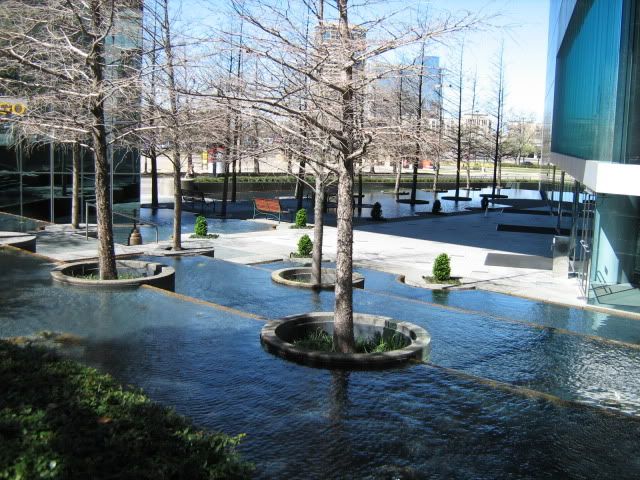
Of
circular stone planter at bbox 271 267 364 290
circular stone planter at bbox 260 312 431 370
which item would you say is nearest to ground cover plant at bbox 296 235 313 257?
circular stone planter at bbox 271 267 364 290

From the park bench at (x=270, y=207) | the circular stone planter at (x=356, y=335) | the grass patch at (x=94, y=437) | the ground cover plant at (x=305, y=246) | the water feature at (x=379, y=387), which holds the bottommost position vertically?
the water feature at (x=379, y=387)

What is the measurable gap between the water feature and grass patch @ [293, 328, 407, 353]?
612mm

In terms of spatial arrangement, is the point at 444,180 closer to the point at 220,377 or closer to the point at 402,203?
the point at 402,203

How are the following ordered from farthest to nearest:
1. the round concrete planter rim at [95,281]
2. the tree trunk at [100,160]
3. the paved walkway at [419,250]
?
the paved walkway at [419,250], the round concrete planter rim at [95,281], the tree trunk at [100,160]

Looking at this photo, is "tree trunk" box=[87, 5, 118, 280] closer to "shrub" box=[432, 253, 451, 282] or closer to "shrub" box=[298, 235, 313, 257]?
"shrub" box=[298, 235, 313, 257]

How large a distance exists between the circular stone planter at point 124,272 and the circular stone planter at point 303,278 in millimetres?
2348

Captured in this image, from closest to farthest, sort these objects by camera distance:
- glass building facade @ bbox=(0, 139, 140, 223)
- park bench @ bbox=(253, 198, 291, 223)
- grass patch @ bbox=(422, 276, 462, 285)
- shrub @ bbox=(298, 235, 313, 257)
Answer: grass patch @ bbox=(422, 276, 462, 285), shrub @ bbox=(298, 235, 313, 257), glass building facade @ bbox=(0, 139, 140, 223), park bench @ bbox=(253, 198, 291, 223)

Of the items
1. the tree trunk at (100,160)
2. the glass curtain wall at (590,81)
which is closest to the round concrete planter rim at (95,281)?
the tree trunk at (100,160)

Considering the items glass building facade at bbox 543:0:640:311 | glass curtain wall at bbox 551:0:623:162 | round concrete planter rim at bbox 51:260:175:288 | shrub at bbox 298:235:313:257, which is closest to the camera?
round concrete planter rim at bbox 51:260:175:288

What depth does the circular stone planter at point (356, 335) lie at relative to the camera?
8609 mm

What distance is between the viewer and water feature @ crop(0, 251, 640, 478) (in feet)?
20.1

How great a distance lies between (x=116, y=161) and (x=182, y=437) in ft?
86.2

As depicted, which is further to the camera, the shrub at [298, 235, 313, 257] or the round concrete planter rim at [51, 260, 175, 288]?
the shrub at [298, 235, 313, 257]

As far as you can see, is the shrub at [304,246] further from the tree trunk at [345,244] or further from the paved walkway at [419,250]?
the tree trunk at [345,244]
